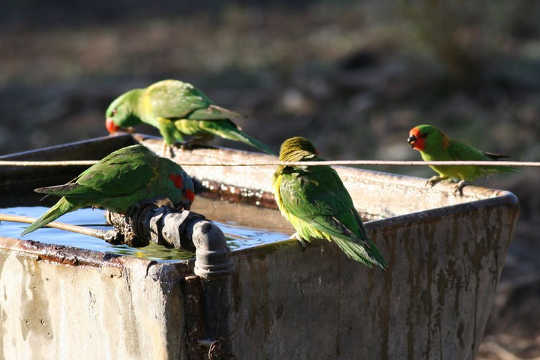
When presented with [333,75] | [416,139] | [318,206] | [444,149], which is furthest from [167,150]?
[333,75]

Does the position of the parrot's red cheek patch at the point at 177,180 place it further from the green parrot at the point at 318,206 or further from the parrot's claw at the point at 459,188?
the parrot's claw at the point at 459,188

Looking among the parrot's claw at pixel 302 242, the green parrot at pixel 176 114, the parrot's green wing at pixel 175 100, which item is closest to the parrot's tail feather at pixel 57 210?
the parrot's claw at pixel 302 242

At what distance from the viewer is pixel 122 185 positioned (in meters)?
3.32

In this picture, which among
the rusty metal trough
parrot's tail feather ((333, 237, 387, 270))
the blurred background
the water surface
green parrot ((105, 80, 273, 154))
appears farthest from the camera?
the blurred background

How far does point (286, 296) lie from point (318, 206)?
35 cm

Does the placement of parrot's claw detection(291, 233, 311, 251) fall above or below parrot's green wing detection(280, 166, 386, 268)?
below

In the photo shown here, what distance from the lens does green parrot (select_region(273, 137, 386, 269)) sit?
2771 millimetres

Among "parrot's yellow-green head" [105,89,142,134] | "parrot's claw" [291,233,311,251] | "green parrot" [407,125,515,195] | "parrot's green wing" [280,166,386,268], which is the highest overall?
"parrot's yellow-green head" [105,89,142,134]

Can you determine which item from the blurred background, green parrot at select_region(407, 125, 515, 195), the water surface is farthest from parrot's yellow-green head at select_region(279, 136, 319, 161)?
the blurred background

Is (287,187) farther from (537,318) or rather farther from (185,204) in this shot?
(537,318)

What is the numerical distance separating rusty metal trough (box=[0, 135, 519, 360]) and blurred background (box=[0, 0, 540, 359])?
9.14ft

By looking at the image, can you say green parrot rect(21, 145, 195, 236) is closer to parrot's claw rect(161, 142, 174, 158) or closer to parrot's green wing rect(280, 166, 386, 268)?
parrot's green wing rect(280, 166, 386, 268)

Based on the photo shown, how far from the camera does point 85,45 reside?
504 inches

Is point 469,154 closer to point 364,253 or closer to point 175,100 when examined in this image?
point 175,100
